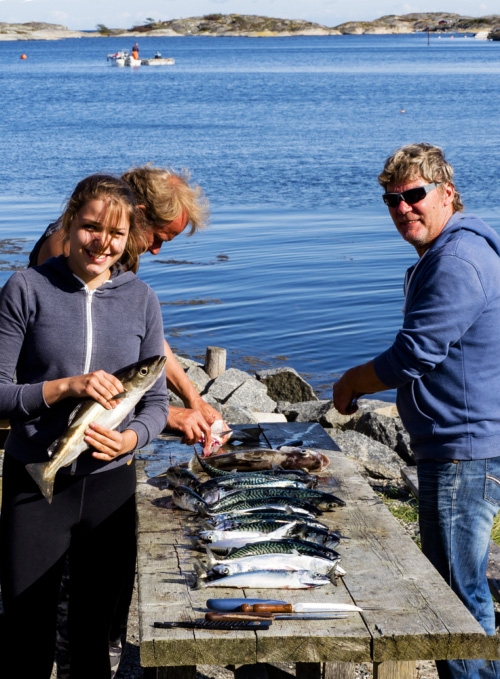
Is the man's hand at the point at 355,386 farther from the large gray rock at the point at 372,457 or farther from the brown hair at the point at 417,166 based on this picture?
the large gray rock at the point at 372,457

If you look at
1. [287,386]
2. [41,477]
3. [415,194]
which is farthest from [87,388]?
[287,386]

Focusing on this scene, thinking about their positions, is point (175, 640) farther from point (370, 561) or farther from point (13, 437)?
point (13, 437)

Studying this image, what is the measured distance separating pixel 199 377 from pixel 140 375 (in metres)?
8.02

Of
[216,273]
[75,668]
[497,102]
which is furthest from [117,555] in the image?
[497,102]

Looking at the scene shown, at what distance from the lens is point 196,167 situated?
32062 mm

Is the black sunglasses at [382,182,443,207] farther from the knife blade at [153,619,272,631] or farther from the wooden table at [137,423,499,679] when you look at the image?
the knife blade at [153,619,272,631]

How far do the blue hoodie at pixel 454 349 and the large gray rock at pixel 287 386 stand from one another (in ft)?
25.0

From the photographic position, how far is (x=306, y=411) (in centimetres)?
1009

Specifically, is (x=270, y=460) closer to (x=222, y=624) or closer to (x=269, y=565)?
(x=269, y=565)

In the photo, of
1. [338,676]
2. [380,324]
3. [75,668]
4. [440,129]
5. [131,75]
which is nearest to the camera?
[75,668]

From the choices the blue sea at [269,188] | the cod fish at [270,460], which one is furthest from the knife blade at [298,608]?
the blue sea at [269,188]

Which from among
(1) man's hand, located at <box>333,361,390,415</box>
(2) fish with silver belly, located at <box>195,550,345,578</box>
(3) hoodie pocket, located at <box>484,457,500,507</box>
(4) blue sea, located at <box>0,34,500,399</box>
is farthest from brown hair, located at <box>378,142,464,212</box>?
(4) blue sea, located at <box>0,34,500,399</box>

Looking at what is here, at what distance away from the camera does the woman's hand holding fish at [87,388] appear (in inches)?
132

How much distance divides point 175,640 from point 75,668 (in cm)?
118
